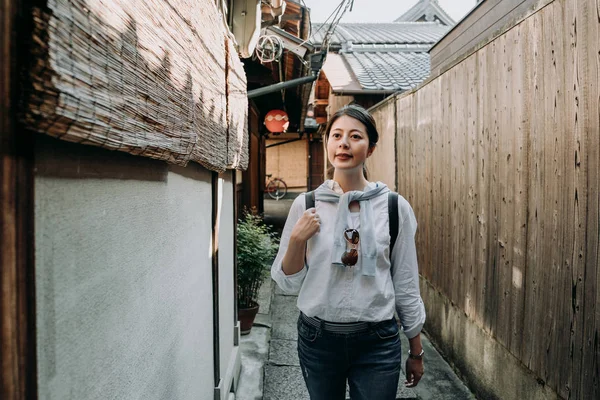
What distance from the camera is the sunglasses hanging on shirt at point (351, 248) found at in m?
2.35

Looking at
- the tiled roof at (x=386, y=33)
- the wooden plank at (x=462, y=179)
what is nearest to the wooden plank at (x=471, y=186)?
the wooden plank at (x=462, y=179)

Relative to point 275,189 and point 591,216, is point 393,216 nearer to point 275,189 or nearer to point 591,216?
point 591,216

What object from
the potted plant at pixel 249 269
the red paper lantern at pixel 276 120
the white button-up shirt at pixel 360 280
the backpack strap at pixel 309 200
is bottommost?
the potted plant at pixel 249 269

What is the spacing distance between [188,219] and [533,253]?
241 centimetres

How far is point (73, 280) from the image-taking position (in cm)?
115

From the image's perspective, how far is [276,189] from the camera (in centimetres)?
2598

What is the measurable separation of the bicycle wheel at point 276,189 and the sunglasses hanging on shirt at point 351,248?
23.1 metres

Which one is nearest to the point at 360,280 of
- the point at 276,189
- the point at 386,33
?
→ the point at 386,33

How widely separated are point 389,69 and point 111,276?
45.8 feet

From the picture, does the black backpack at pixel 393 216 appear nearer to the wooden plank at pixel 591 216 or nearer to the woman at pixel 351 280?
the woman at pixel 351 280

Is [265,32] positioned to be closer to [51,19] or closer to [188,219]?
[188,219]

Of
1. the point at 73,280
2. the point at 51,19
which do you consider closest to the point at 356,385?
the point at 73,280

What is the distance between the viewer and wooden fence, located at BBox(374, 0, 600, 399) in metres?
2.69

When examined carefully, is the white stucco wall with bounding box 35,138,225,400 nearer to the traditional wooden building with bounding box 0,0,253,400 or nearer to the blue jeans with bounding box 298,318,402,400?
the traditional wooden building with bounding box 0,0,253,400
